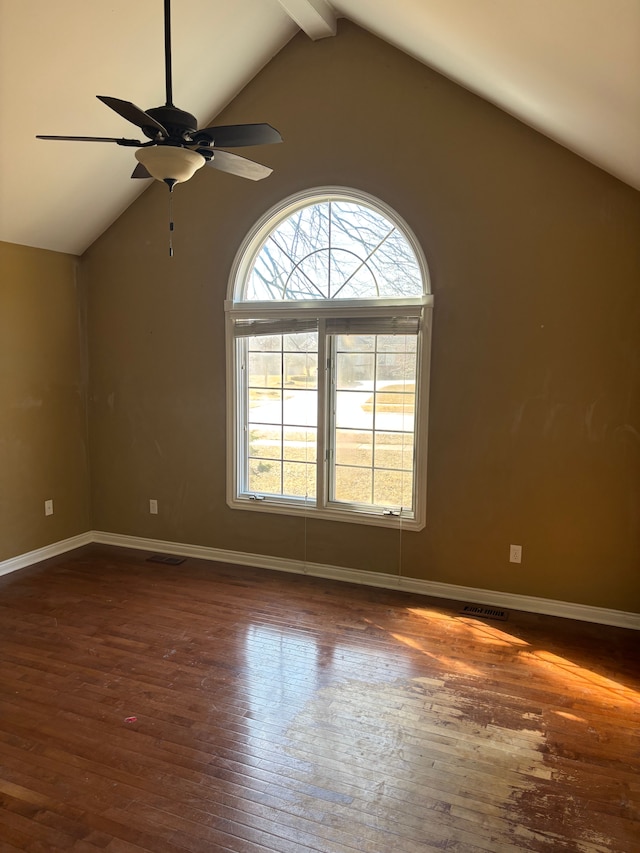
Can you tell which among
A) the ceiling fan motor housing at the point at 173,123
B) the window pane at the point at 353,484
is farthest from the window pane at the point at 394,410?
the ceiling fan motor housing at the point at 173,123

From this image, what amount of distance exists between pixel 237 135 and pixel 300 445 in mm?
2485

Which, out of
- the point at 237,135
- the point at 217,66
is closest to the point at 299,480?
the point at 237,135

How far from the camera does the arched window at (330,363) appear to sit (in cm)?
408

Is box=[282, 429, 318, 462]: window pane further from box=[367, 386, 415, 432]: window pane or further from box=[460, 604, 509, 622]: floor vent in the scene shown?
box=[460, 604, 509, 622]: floor vent

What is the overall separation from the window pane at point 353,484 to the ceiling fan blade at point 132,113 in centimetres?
268

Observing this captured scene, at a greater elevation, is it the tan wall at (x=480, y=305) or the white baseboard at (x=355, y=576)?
the tan wall at (x=480, y=305)

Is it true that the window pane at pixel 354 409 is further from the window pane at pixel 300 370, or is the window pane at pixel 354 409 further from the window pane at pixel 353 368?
the window pane at pixel 300 370

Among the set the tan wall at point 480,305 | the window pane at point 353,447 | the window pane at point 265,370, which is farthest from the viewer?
the window pane at point 265,370

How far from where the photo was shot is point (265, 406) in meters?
4.58

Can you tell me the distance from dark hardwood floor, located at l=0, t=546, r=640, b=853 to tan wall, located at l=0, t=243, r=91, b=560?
0.79m

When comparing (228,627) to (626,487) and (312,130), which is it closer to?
(626,487)

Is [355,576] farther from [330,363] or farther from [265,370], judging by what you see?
[265,370]

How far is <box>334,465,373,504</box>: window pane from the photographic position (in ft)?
14.1

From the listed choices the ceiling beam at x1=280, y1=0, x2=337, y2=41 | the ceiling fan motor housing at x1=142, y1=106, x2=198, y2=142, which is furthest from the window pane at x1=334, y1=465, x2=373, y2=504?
the ceiling beam at x1=280, y1=0, x2=337, y2=41
